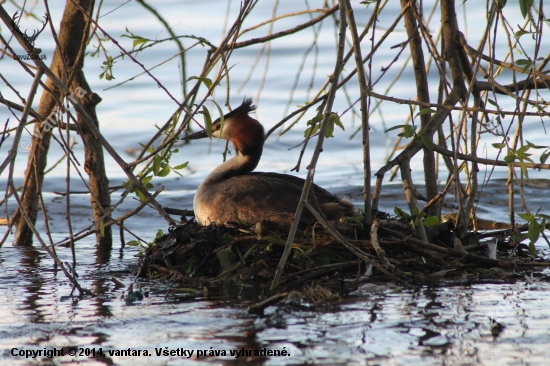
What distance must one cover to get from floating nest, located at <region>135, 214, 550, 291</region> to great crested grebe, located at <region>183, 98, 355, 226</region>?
0.89 feet

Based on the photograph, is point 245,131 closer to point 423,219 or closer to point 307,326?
point 423,219

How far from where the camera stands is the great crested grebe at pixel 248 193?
17.4ft

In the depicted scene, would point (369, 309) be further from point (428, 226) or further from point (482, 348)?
point (428, 226)

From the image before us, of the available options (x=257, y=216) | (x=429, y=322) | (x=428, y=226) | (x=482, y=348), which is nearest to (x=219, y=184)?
(x=257, y=216)

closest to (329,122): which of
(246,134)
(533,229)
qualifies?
(533,229)

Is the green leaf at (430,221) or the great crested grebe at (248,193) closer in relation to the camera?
the green leaf at (430,221)

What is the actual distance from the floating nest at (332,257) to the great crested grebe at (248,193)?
27cm

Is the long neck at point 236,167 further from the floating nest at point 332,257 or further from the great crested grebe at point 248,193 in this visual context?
the floating nest at point 332,257

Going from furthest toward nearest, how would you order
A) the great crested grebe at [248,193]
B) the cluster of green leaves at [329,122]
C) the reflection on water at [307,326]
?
the great crested grebe at [248,193]
the cluster of green leaves at [329,122]
the reflection on water at [307,326]

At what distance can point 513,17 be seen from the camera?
13.7m

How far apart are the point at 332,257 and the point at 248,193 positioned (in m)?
1.03

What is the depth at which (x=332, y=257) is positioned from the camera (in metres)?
4.70

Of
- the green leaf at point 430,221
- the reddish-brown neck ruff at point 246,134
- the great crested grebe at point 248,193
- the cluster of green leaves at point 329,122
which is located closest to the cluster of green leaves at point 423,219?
the green leaf at point 430,221

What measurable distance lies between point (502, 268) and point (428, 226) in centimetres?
53
